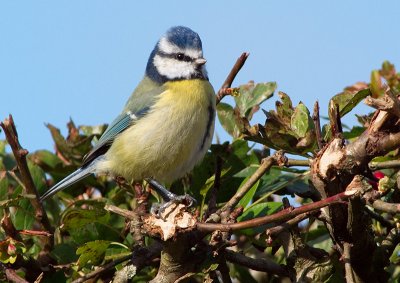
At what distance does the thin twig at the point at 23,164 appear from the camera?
194cm

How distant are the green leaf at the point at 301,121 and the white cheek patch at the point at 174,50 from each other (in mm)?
1336

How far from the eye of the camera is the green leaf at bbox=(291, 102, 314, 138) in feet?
6.32

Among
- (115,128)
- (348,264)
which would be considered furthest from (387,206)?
(115,128)

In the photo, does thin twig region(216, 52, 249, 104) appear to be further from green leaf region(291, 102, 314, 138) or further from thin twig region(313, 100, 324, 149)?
thin twig region(313, 100, 324, 149)

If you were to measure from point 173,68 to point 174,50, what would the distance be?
0.09 metres

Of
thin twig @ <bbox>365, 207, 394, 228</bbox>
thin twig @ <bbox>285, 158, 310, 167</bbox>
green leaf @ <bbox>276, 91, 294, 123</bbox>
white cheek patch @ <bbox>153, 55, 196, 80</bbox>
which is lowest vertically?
thin twig @ <bbox>365, 207, 394, 228</bbox>

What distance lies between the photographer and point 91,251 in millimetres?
1935

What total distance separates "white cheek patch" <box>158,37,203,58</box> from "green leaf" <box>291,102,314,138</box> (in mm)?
1336

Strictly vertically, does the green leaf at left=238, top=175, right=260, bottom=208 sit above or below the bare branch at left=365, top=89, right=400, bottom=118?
below

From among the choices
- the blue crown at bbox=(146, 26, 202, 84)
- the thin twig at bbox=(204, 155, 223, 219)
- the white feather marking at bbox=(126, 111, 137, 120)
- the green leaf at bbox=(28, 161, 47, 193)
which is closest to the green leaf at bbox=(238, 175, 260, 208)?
the thin twig at bbox=(204, 155, 223, 219)

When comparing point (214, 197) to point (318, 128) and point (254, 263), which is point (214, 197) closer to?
point (254, 263)

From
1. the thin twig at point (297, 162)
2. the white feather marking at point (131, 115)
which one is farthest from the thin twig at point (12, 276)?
the white feather marking at point (131, 115)

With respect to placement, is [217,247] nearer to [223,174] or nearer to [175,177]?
[223,174]

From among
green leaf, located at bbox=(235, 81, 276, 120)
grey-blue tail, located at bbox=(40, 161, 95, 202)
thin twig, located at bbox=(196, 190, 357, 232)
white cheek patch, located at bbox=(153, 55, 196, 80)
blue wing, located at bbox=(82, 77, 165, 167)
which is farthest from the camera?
white cheek patch, located at bbox=(153, 55, 196, 80)
